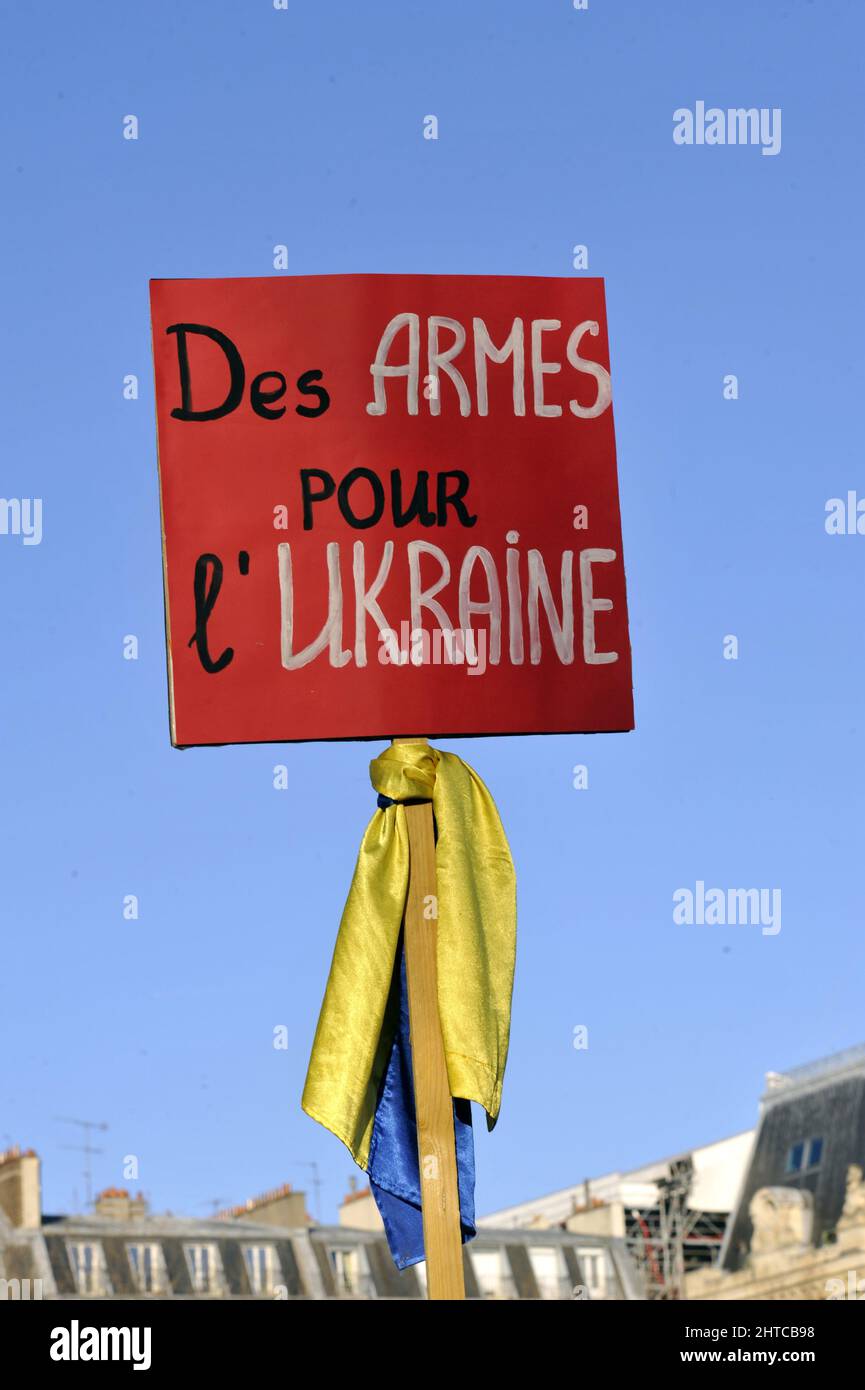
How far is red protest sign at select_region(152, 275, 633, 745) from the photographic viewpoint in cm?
514

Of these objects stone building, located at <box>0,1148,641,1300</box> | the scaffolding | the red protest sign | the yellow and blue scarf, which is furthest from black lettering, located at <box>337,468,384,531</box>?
the scaffolding

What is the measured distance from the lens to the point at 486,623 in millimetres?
5254

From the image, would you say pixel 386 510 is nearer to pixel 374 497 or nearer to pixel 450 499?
pixel 374 497

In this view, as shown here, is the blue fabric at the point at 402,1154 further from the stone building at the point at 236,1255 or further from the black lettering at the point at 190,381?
the stone building at the point at 236,1255

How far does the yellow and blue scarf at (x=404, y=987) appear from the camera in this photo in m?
5.06

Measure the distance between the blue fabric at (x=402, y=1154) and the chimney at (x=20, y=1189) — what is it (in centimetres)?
3608

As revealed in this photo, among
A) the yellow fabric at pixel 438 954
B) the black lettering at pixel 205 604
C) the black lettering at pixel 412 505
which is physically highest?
the black lettering at pixel 412 505

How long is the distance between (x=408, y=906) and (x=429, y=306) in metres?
1.45

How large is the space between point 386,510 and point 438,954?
3.43 ft

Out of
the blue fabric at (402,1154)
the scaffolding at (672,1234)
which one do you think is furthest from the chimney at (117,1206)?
the blue fabric at (402,1154)

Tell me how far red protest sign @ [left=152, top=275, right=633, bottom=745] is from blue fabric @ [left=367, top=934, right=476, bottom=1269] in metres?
0.66

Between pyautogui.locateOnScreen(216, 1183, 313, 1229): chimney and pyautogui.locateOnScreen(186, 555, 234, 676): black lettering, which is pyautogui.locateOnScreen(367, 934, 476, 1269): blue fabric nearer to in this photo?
pyautogui.locateOnScreen(186, 555, 234, 676): black lettering
